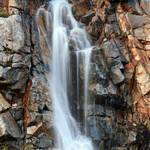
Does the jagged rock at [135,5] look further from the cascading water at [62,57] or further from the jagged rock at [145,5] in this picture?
the cascading water at [62,57]

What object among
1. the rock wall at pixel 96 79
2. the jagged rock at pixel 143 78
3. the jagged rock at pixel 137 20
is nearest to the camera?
the rock wall at pixel 96 79

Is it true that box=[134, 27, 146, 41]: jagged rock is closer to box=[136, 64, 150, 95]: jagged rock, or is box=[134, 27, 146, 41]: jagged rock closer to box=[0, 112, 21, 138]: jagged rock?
box=[136, 64, 150, 95]: jagged rock

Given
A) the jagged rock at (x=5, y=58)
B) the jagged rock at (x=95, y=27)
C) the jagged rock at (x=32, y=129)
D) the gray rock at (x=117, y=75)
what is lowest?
the jagged rock at (x=32, y=129)

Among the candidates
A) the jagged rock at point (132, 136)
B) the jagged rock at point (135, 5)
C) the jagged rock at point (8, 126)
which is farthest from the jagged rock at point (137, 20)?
the jagged rock at point (8, 126)

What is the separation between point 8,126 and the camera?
14297 millimetres

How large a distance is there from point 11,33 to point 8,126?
3.38 m

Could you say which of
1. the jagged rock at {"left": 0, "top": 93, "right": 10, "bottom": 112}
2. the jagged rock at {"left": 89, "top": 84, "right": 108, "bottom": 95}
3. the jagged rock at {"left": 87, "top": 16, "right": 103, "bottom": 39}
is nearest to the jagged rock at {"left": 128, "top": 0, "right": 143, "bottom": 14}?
the jagged rock at {"left": 87, "top": 16, "right": 103, "bottom": 39}

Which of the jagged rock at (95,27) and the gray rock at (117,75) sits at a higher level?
the jagged rock at (95,27)

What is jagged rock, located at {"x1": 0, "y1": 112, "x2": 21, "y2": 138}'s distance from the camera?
14117 mm

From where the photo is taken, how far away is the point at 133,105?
16953mm

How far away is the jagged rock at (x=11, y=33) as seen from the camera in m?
15.4

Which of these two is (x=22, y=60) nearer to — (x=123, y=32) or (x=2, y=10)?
(x=2, y=10)

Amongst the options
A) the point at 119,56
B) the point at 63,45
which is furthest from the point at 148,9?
the point at 63,45

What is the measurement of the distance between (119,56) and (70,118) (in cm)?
344
